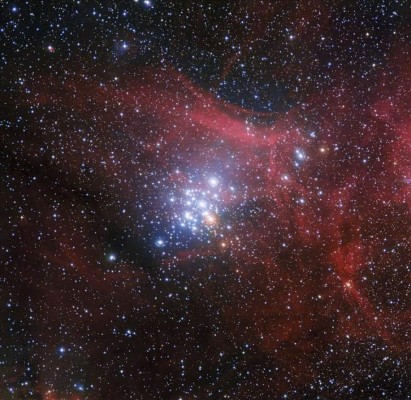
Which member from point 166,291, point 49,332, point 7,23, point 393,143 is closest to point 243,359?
point 166,291

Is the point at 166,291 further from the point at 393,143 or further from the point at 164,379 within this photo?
the point at 393,143

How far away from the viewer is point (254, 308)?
0.67 metres

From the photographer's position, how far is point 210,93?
637 mm

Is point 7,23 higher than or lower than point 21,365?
higher

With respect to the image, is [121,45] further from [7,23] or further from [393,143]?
[393,143]

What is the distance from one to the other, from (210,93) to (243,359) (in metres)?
0.52

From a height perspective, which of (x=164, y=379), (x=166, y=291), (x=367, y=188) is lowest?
(x=164, y=379)

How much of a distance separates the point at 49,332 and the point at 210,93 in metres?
0.56

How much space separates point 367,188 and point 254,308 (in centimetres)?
32

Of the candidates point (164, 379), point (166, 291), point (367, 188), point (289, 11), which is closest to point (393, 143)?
point (367, 188)

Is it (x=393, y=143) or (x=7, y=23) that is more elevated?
(x=7, y=23)

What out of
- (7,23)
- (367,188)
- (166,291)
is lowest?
(166,291)

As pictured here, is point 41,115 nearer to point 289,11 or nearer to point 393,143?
point 289,11

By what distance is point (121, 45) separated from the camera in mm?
617
